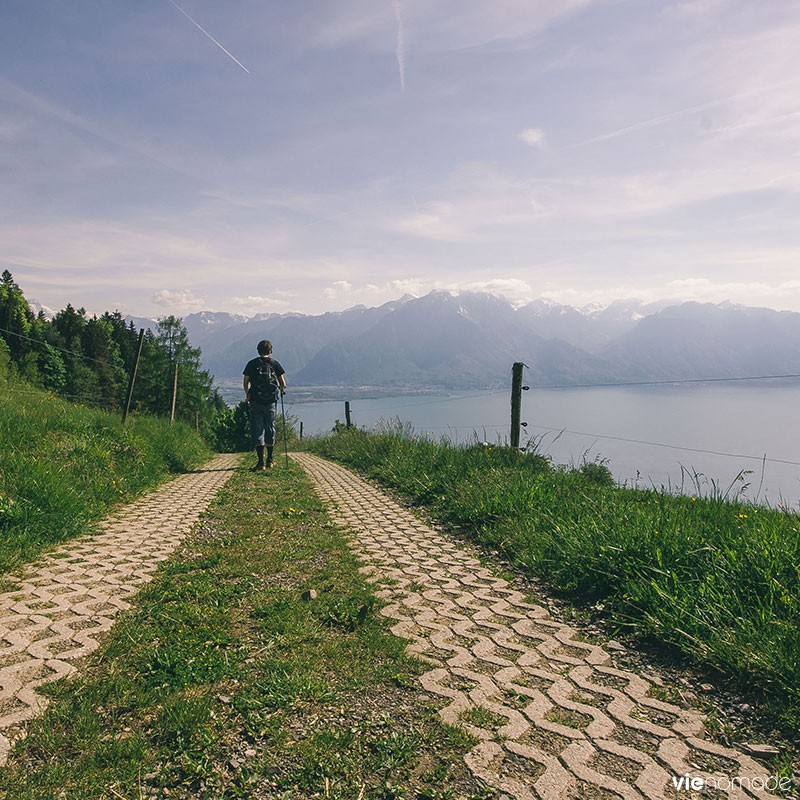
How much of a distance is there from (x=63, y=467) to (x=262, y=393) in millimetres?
4417

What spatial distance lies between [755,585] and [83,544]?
249 inches

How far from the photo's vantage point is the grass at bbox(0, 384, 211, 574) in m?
5.19

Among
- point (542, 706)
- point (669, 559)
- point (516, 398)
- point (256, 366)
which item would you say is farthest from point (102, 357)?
point (542, 706)

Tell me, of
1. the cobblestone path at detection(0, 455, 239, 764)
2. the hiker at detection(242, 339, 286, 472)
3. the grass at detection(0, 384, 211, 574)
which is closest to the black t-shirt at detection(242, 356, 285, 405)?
the hiker at detection(242, 339, 286, 472)

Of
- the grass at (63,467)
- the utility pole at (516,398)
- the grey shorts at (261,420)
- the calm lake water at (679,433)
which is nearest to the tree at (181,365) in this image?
the calm lake water at (679,433)

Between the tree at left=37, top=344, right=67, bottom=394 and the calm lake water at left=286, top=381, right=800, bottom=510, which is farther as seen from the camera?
the tree at left=37, top=344, right=67, bottom=394

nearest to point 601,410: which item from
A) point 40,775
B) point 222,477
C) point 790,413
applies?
point 790,413

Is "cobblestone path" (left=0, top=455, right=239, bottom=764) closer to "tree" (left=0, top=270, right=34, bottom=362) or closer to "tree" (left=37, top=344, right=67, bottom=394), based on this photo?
"tree" (left=37, top=344, right=67, bottom=394)

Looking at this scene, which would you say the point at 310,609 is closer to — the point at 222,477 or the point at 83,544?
the point at 83,544

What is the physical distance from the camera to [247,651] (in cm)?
315

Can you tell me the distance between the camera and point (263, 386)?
10.9 metres

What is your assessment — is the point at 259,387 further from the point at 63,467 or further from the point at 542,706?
the point at 542,706

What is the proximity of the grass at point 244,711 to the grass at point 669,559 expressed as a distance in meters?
1.82

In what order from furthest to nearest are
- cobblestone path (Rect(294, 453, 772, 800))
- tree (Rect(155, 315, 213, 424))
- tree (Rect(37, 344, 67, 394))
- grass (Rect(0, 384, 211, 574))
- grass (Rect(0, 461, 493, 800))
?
tree (Rect(155, 315, 213, 424)) → tree (Rect(37, 344, 67, 394)) → grass (Rect(0, 384, 211, 574)) → cobblestone path (Rect(294, 453, 772, 800)) → grass (Rect(0, 461, 493, 800))
